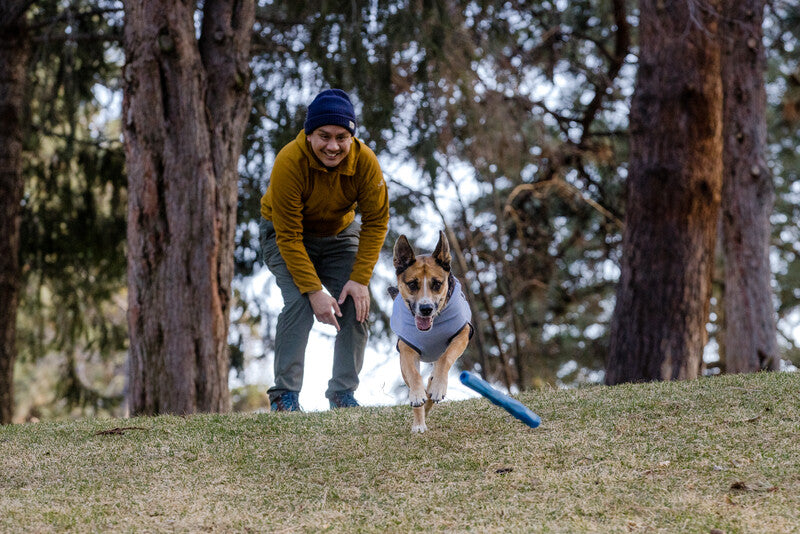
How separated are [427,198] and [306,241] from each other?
23.3 feet

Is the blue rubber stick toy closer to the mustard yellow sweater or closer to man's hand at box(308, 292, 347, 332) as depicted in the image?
man's hand at box(308, 292, 347, 332)

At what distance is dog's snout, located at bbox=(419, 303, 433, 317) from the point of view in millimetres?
5371

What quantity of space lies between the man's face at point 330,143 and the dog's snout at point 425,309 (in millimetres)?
1277

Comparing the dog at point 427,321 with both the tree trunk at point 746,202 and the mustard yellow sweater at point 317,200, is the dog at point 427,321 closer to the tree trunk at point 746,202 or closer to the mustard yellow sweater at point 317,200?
the mustard yellow sweater at point 317,200

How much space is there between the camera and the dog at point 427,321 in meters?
5.44

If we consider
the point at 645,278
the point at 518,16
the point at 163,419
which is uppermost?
the point at 518,16

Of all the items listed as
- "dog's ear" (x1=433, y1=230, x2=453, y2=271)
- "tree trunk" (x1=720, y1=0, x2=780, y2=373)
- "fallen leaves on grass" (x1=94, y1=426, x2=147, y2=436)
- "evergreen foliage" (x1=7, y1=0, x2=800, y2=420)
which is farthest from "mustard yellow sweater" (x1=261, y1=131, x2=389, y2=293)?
"tree trunk" (x1=720, y1=0, x2=780, y2=373)

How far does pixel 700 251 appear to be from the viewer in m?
9.96

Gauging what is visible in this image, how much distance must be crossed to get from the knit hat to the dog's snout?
1395mm

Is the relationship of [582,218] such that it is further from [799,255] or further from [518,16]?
[799,255]

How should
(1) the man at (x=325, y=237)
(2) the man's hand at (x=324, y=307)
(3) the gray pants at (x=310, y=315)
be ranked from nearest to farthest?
(1) the man at (x=325, y=237) < (2) the man's hand at (x=324, y=307) < (3) the gray pants at (x=310, y=315)

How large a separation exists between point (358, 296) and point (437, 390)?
4.07 feet

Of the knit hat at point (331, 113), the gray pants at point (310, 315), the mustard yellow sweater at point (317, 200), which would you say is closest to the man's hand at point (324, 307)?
the mustard yellow sweater at point (317, 200)

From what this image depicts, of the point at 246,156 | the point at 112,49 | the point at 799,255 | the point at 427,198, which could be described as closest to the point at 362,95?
the point at 246,156
